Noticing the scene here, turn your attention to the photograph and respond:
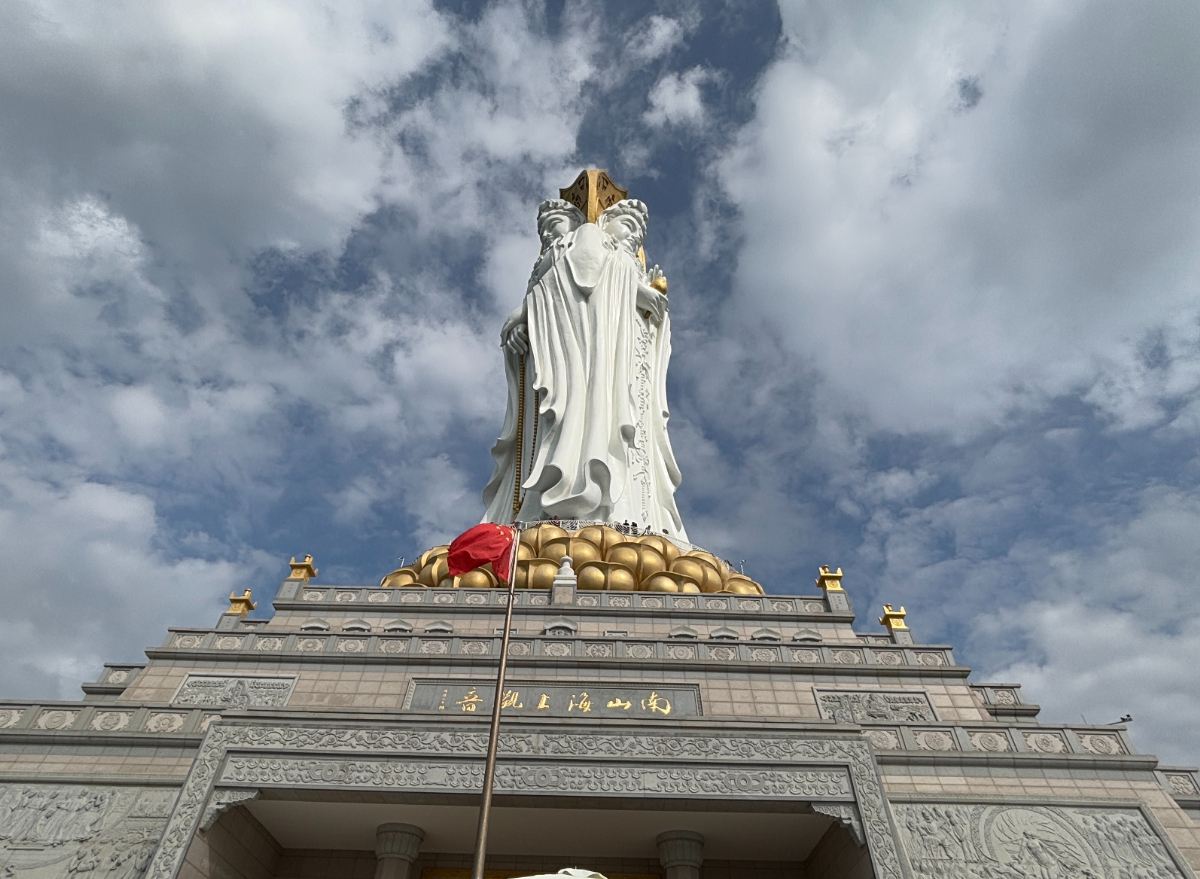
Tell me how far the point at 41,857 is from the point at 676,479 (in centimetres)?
1503

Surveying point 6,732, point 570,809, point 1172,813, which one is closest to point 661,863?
point 570,809

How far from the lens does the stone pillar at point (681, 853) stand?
7.93m

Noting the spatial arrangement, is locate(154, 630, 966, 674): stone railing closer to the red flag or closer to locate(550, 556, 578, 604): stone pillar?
locate(550, 556, 578, 604): stone pillar

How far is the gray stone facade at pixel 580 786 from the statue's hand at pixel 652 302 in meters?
14.0

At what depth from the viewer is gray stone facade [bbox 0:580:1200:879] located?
24.6 feet

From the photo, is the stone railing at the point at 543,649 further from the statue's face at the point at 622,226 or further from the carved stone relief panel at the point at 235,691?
the statue's face at the point at 622,226

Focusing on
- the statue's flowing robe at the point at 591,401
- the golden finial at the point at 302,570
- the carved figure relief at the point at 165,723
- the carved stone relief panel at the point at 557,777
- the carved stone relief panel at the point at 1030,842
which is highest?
the statue's flowing robe at the point at 591,401

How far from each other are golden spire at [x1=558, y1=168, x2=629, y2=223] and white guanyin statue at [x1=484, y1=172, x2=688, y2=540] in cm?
21

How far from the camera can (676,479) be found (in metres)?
20.0

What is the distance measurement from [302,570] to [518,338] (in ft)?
32.7

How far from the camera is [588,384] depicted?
1902 cm

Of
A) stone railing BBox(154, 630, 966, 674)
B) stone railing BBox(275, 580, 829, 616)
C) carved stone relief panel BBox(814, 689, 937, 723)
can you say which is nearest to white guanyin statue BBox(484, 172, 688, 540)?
stone railing BBox(275, 580, 829, 616)

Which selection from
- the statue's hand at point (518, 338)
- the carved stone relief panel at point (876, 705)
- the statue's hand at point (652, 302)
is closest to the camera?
the carved stone relief panel at point (876, 705)

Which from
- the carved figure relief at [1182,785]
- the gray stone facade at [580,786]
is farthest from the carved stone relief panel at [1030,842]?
the carved figure relief at [1182,785]
